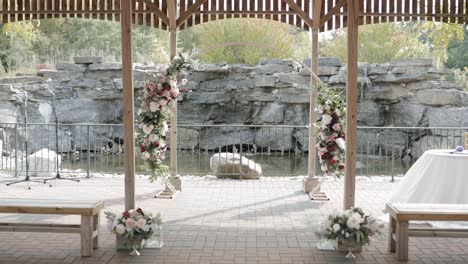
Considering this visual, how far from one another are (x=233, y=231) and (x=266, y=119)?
16479mm

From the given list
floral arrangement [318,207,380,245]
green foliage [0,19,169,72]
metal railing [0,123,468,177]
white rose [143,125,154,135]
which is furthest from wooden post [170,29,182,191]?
green foliage [0,19,169,72]

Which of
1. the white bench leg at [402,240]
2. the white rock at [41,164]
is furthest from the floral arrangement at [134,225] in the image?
the white rock at [41,164]

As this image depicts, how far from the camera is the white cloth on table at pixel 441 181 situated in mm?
6824

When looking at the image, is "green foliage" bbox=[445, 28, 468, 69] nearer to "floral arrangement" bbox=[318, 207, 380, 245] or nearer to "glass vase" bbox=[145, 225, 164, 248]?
"floral arrangement" bbox=[318, 207, 380, 245]

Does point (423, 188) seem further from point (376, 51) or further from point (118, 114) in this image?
point (376, 51)

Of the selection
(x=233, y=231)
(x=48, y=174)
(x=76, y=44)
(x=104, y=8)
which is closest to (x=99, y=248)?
(x=233, y=231)

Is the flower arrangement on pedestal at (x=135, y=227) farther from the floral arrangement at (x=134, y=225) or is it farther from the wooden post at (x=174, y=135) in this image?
the wooden post at (x=174, y=135)

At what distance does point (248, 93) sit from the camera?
74.2ft

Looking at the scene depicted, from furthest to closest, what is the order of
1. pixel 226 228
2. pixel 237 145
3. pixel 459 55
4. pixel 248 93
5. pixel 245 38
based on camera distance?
pixel 459 55
pixel 245 38
pixel 237 145
pixel 248 93
pixel 226 228

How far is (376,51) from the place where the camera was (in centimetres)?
2591

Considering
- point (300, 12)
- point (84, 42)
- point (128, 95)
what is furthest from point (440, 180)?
point (84, 42)

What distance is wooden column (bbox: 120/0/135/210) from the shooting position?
546cm

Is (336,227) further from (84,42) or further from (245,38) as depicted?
(84,42)

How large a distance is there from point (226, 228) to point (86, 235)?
1994 millimetres
